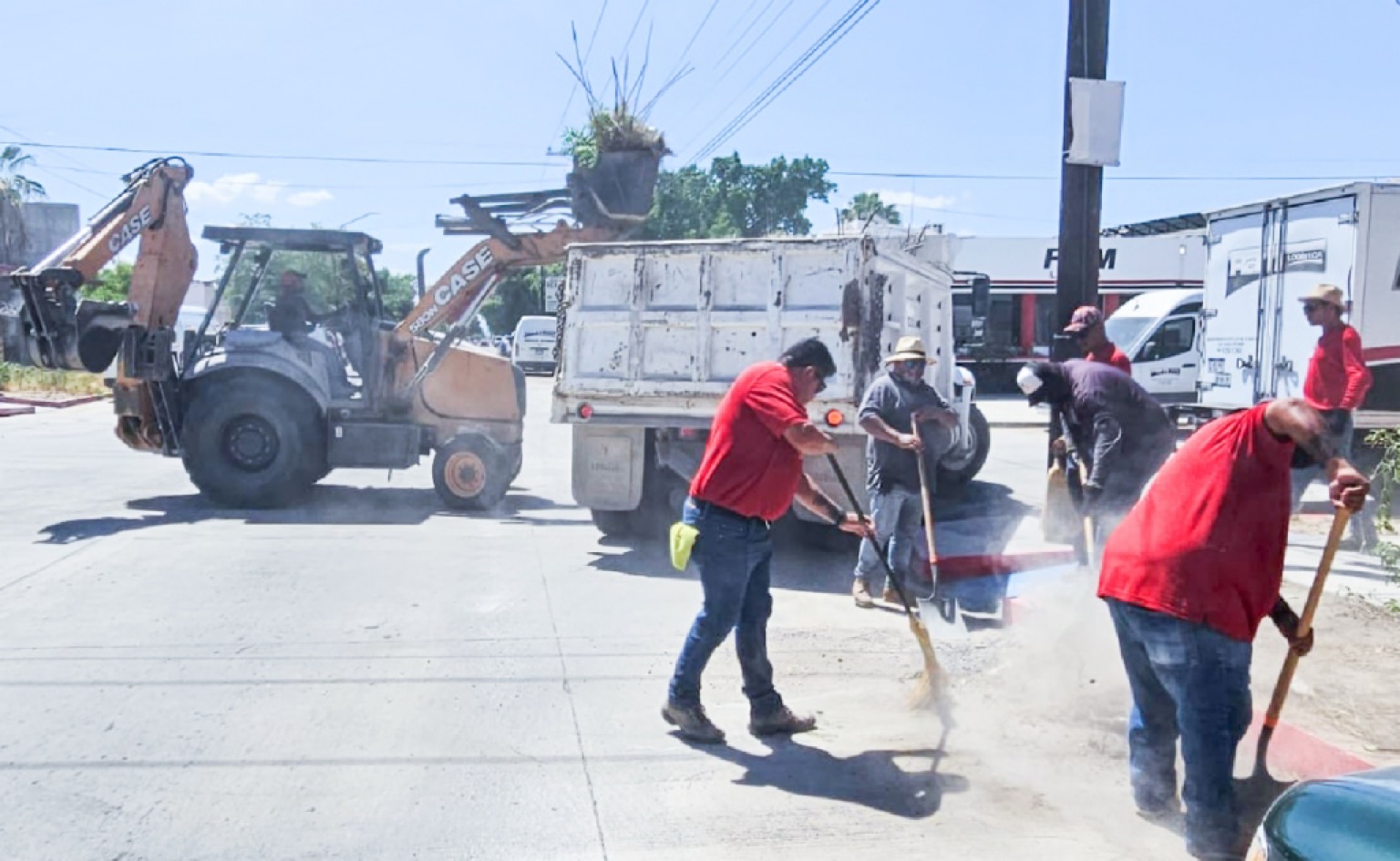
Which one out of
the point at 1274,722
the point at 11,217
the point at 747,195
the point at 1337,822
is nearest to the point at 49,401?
the point at 11,217

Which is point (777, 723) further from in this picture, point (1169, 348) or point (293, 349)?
point (1169, 348)

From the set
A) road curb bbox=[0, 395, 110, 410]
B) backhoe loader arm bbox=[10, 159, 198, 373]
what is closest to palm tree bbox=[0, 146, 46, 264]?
road curb bbox=[0, 395, 110, 410]

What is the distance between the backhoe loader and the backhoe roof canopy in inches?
0.7

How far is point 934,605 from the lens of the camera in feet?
25.1

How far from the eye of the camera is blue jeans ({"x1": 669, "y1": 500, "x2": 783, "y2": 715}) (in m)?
5.37

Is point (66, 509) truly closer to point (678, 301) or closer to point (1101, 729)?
point (678, 301)

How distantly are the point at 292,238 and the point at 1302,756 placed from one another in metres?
9.95

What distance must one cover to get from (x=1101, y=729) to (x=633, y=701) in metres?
2.19

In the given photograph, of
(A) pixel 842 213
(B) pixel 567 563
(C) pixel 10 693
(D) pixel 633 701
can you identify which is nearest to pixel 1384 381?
(A) pixel 842 213

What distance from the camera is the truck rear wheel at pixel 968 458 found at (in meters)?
13.1

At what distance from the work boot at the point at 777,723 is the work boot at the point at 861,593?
258 cm

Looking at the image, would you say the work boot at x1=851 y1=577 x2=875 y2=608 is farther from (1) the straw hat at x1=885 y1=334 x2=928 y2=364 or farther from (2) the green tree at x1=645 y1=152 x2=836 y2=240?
(2) the green tree at x1=645 y1=152 x2=836 y2=240

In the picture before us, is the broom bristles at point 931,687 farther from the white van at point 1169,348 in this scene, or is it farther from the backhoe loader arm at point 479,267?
the white van at point 1169,348

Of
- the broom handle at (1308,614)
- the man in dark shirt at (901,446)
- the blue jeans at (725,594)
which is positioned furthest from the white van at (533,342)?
the broom handle at (1308,614)
